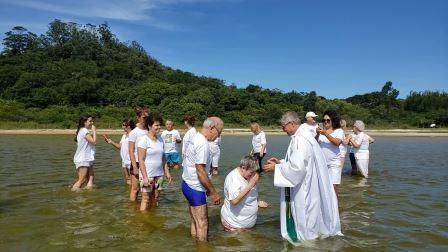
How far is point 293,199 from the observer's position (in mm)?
5930

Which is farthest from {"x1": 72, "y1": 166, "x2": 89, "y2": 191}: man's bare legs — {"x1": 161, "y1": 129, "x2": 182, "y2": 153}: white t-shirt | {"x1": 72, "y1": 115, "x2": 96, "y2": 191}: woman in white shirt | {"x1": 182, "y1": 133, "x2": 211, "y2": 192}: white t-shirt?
{"x1": 182, "y1": 133, "x2": 211, "y2": 192}: white t-shirt

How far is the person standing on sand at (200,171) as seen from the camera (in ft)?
19.1

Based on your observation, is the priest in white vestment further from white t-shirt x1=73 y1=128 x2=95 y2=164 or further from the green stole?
white t-shirt x1=73 y1=128 x2=95 y2=164

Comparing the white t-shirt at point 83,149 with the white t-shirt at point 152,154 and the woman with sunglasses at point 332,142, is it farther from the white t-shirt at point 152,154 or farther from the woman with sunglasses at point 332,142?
the woman with sunglasses at point 332,142

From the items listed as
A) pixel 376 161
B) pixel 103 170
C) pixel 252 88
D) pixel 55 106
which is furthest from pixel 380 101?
pixel 103 170

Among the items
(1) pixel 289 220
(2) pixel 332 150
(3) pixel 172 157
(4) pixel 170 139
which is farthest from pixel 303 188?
(3) pixel 172 157

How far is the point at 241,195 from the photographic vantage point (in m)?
6.36

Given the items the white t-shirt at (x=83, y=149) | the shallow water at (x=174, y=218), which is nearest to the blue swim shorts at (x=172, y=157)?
the shallow water at (x=174, y=218)

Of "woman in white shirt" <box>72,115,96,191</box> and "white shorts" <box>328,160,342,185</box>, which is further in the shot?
"woman in white shirt" <box>72,115,96,191</box>

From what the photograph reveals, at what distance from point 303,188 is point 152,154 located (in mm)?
3020

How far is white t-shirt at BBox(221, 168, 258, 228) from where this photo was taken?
6.46 m

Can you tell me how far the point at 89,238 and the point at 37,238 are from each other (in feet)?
2.70

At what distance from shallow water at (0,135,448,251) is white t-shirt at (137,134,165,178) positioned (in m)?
0.92

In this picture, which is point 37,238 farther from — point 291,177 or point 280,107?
point 280,107
